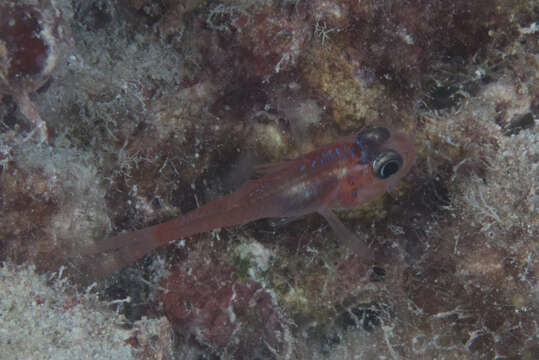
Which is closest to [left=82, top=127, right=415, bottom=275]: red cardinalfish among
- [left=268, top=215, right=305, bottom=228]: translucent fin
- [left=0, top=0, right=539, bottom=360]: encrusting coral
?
[left=268, top=215, right=305, bottom=228]: translucent fin

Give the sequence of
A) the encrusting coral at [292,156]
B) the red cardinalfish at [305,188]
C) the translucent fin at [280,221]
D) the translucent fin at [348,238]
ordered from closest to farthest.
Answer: the red cardinalfish at [305,188]
the encrusting coral at [292,156]
the translucent fin at [348,238]
the translucent fin at [280,221]

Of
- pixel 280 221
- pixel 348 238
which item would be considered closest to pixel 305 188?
pixel 280 221

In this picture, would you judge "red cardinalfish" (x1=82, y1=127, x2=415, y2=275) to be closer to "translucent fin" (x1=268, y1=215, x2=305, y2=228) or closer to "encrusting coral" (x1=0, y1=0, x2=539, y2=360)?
"translucent fin" (x1=268, y1=215, x2=305, y2=228)

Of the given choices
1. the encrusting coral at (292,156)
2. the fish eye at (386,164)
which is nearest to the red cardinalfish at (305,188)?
the fish eye at (386,164)

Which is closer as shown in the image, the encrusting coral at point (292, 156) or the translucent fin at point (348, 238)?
the encrusting coral at point (292, 156)

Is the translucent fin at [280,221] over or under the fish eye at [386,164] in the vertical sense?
under

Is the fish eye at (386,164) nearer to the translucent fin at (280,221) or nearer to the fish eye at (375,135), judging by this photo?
the fish eye at (375,135)

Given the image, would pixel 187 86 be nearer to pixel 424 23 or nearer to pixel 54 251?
pixel 54 251
